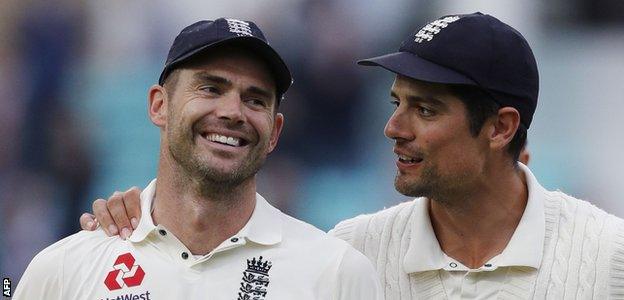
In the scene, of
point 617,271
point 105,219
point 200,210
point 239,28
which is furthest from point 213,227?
point 617,271

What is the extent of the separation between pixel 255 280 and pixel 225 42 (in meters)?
0.60

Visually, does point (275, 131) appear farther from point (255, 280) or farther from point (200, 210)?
point (255, 280)

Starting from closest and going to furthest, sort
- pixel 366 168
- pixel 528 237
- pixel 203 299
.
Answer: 1. pixel 203 299
2. pixel 528 237
3. pixel 366 168

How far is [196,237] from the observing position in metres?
2.80

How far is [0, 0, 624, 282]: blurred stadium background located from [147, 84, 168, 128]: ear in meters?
2.47

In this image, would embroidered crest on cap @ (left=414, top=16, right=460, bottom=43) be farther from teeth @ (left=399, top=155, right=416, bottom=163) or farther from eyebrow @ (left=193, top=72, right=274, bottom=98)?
eyebrow @ (left=193, top=72, right=274, bottom=98)

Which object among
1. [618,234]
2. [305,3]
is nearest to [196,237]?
[618,234]

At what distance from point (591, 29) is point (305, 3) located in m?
1.45

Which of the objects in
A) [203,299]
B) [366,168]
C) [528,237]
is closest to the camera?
[203,299]

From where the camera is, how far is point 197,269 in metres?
2.72

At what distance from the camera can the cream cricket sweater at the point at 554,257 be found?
3131 mm

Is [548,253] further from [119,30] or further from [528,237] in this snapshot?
[119,30]

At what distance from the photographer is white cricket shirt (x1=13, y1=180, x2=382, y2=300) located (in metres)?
2.69

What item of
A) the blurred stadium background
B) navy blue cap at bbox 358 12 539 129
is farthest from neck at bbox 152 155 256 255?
the blurred stadium background
